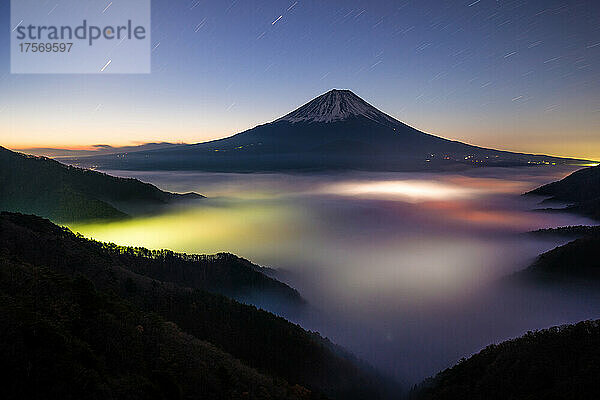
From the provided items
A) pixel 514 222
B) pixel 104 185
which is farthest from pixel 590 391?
pixel 514 222

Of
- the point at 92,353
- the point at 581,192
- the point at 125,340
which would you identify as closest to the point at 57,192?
the point at 125,340

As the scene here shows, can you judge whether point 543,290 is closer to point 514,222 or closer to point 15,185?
point 514,222

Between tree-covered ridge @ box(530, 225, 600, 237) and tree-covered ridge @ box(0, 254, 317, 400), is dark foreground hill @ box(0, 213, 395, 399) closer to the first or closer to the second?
tree-covered ridge @ box(0, 254, 317, 400)

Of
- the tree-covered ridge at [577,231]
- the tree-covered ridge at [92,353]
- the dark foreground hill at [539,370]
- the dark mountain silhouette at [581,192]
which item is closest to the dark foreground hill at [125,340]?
the tree-covered ridge at [92,353]

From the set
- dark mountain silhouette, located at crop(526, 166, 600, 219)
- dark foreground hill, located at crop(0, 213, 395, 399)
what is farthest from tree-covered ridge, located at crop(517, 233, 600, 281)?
dark mountain silhouette, located at crop(526, 166, 600, 219)

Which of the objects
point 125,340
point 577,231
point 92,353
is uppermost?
point 92,353

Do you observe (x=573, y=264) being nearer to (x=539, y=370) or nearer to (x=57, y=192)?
(x=539, y=370)
